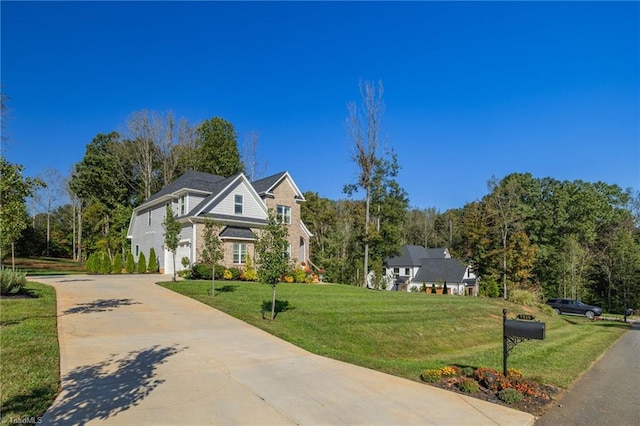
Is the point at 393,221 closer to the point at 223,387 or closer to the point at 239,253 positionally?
the point at 239,253

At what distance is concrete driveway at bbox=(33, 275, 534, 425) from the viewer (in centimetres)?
454

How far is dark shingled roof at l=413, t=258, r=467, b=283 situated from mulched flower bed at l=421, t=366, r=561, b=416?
140 ft

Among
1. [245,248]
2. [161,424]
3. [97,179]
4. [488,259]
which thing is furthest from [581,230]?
[97,179]

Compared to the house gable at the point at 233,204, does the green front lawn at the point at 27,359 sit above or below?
below

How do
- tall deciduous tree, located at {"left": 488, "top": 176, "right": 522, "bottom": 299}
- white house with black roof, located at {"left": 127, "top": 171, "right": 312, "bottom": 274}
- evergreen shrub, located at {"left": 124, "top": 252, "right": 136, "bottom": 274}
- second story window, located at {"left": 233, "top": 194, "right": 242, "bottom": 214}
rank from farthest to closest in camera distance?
tall deciduous tree, located at {"left": 488, "top": 176, "right": 522, "bottom": 299}
evergreen shrub, located at {"left": 124, "top": 252, "right": 136, "bottom": 274}
second story window, located at {"left": 233, "top": 194, "right": 242, "bottom": 214}
white house with black roof, located at {"left": 127, "top": 171, "right": 312, "bottom": 274}

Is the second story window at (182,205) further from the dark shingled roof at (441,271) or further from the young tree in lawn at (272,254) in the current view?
the dark shingled roof at (441,271)

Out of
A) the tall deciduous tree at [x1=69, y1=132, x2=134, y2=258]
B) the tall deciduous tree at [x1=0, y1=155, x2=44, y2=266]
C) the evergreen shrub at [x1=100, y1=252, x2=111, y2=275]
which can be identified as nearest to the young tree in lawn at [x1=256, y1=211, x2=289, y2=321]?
the tall deciduous tree at [x1=0, y1=155, x2=44, y2=266]

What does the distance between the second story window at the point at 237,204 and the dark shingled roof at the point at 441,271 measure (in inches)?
1209

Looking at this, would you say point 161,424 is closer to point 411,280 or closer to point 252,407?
point 252,407

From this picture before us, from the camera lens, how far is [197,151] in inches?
1740

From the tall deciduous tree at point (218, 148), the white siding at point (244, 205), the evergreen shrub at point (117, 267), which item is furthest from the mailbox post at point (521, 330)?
the tall deciduous tree at point (218, 148)

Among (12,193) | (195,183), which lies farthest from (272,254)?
(195,183)

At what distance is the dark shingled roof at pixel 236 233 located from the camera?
24266 mm

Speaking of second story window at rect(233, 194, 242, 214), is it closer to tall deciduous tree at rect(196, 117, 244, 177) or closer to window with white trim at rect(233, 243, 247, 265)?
window with white trim at rect(233, 243, 247, 265)
